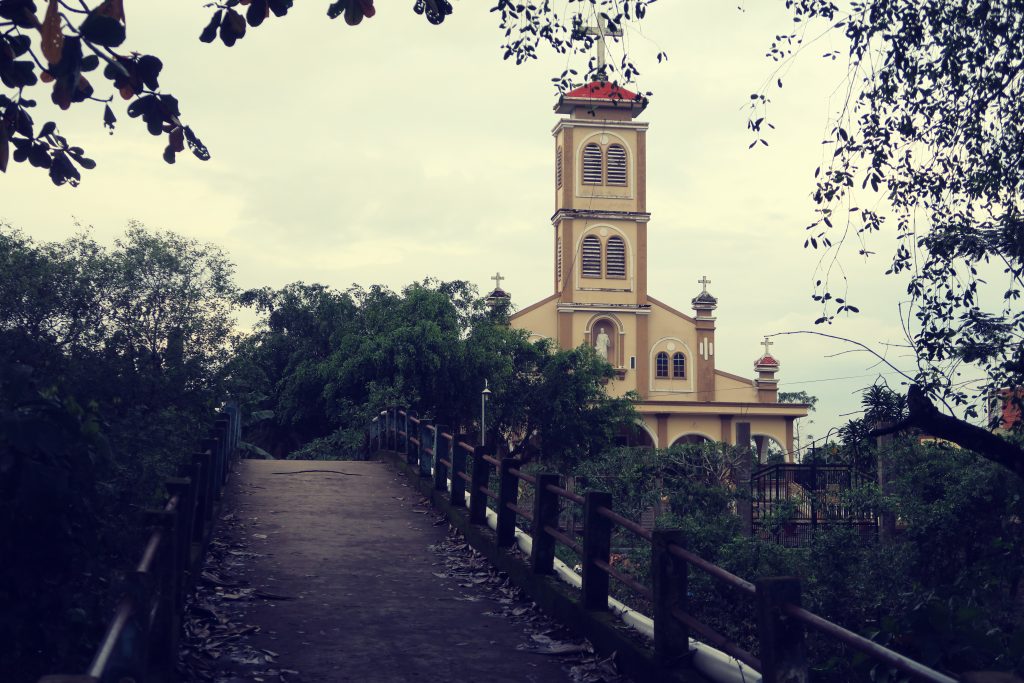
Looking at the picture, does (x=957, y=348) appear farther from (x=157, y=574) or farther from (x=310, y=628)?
(x=157, y=574)

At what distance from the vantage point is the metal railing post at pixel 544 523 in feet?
29.2

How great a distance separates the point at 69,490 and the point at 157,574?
949 mm

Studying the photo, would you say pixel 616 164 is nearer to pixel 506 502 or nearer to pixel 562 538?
pixel 506 502

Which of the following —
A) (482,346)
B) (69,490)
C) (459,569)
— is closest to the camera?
(69,490)

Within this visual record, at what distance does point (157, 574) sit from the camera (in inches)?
224

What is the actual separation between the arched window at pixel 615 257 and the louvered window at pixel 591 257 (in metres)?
0.36

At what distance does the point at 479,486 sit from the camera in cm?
1155

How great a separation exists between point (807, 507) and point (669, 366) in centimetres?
2667

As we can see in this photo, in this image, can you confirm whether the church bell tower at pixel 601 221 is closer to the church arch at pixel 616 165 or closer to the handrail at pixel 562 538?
the church arch at pixel 616 165

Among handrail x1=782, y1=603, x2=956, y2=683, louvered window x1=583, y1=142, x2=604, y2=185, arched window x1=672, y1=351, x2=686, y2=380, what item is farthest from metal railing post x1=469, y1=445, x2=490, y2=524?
arched window x1=672, y1=351, x2=686, y2=380

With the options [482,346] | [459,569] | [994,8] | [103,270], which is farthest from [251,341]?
[994,8]

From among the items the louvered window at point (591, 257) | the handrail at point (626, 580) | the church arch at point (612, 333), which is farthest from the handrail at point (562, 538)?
the church arch at point (612, 333)

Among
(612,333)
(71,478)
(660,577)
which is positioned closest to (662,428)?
(612,333)

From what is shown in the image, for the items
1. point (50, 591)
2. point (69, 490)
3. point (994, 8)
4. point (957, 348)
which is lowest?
point (50, 591)
